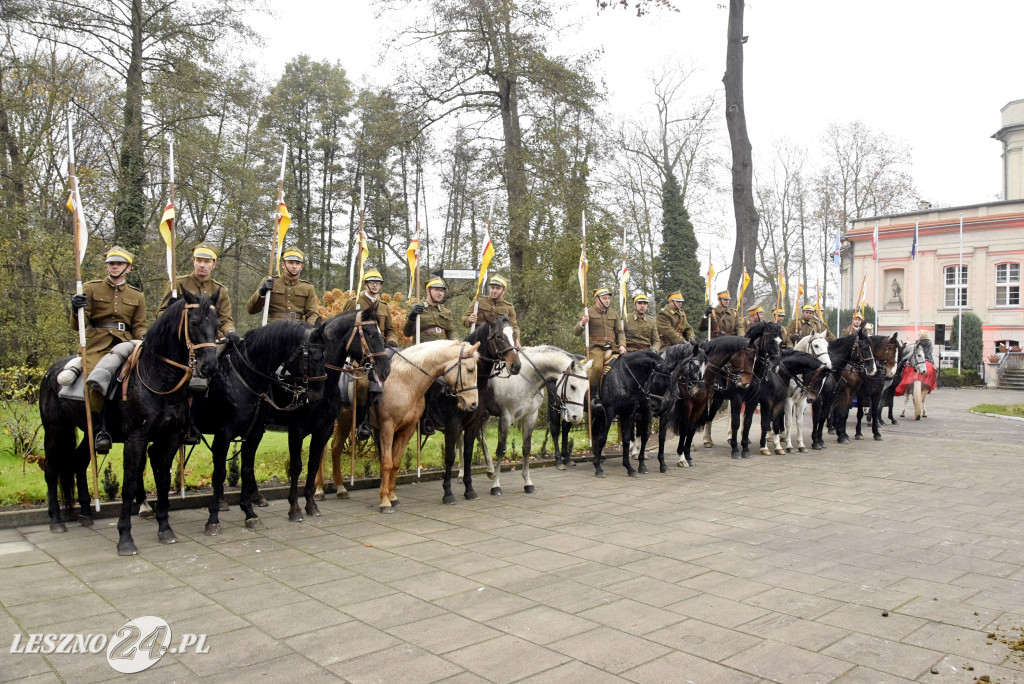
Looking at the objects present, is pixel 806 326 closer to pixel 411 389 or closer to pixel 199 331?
pixel 411 389

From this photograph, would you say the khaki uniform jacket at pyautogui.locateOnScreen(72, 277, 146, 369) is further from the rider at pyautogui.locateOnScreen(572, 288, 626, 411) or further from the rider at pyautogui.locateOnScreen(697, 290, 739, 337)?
the rider at pyautogui.locateOnScreen(697, 290, 739, 337)

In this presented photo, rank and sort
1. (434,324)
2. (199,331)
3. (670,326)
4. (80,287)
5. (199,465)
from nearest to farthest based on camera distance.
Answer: (199,331) < (80,287) < (199,465) < (434,324) < (670,326)

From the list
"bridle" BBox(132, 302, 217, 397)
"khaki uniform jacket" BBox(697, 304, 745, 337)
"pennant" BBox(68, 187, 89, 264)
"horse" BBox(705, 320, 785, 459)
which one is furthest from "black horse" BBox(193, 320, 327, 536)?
"khaki uniform jacket" BBox(697, 304, 745, 337)

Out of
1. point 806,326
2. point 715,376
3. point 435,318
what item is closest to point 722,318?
point 715,376

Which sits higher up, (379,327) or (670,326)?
(670,326)

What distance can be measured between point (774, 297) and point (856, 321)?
108 feet

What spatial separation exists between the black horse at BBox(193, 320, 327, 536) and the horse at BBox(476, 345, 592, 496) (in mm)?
2770

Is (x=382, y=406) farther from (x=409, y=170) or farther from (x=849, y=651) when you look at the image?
(x=409, y=170)

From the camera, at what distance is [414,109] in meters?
20.6

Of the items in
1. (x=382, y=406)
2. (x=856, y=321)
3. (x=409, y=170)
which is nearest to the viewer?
(x=382, y=406)

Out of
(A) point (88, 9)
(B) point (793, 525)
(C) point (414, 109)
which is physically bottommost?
(B) point (793, 525)

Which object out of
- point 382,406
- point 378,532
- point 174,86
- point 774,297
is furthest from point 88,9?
point 774,297

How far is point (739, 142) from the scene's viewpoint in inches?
699

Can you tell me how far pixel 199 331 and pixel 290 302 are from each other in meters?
2.55
